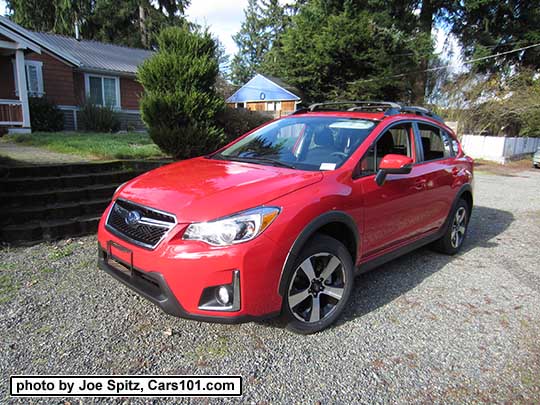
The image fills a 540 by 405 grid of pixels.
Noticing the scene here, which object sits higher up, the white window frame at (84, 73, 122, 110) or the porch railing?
the white window frame at (84, 73, 122, 110)

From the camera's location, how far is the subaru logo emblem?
275 cm

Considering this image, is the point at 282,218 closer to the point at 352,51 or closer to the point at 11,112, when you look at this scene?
the point at 11,112

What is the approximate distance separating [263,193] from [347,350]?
1.29 meters

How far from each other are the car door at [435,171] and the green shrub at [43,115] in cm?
1480

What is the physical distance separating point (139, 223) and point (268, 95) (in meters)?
30.4

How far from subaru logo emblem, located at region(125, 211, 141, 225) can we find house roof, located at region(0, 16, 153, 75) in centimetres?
1323

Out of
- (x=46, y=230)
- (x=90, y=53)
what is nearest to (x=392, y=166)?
(x=46, y=230)

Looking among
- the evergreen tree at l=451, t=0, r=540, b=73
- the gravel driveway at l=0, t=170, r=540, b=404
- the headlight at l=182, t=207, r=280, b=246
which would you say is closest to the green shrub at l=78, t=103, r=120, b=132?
the gravel driveway at l=0, t=170, r=540, b=404

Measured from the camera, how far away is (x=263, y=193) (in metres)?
2.63

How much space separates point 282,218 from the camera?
8.38 ft

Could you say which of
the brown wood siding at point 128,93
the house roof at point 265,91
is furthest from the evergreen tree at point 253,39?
the brown wood siding at point 128,93

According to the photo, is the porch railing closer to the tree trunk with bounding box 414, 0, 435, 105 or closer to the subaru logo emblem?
the subaru logo emblem

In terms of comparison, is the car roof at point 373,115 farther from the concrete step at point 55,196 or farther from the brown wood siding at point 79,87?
the brown wood siding at point 79,87

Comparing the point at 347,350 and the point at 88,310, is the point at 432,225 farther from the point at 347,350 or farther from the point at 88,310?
the point at 88,310
